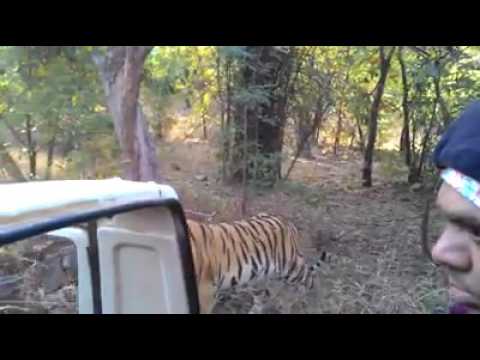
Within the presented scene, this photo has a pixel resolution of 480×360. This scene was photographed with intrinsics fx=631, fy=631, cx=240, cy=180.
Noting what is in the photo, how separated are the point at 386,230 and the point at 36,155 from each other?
2.51m

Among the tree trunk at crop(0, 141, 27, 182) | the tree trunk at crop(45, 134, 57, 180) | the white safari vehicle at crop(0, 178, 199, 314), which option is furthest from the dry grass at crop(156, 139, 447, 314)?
the white safari vehicle at crop(0, 178, 199, 314)

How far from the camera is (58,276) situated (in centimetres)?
351

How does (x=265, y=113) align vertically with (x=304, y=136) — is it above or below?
above

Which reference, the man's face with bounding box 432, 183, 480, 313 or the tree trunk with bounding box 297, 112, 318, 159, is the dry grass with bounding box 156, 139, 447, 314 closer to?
the tree trunk with bounding box 297, 112, 318, 159

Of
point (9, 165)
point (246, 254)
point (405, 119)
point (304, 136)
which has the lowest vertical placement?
point (246, 254)

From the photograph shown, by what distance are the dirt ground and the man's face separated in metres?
2.94

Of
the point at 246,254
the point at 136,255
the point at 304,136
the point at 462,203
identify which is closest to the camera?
the point at 462,203

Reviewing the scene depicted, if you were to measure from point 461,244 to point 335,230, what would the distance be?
12.9ft

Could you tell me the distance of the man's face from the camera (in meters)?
0.55

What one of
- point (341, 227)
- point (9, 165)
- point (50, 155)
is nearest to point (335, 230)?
point (341, 227)

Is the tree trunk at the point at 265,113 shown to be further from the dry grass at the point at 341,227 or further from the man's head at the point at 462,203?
the man's head at the point at 462,203

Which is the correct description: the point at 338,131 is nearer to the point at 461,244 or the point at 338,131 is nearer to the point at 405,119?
the point at 405,119

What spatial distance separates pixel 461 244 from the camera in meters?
0.55
